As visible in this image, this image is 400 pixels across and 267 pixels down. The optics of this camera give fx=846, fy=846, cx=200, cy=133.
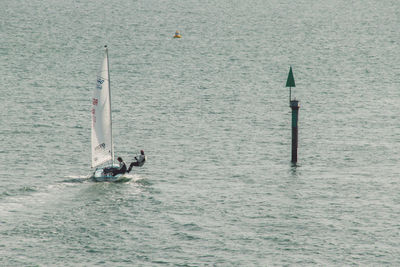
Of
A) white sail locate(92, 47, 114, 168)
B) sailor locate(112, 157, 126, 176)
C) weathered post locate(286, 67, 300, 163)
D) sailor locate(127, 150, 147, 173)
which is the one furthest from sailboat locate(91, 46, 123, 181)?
weathered post locate(286, 67, 300, 163)

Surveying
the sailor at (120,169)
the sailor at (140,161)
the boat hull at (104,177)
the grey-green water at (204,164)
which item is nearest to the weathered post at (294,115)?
the grey-green water at (204,164)

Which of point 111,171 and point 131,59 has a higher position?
point 131,59

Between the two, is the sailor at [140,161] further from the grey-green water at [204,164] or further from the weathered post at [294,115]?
the weathered post at [294,115]

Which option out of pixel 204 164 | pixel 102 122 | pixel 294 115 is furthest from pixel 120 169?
pixel 294 115

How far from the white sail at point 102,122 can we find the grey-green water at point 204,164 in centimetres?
291

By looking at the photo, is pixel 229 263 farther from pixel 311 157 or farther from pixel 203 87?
pixel 203 87

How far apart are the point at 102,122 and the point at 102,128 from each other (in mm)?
539

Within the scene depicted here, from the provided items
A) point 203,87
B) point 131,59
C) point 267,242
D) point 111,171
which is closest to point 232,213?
point 267,242

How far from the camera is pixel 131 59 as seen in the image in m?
146

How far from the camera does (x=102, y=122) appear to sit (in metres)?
75.6

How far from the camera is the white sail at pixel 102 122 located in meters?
73.8

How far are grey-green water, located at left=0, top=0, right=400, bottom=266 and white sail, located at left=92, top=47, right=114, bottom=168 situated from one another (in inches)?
115

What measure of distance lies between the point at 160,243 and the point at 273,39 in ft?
402

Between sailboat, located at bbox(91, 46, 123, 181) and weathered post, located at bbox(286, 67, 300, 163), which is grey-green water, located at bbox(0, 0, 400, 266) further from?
weathered post, located at bbox(286, 67, 300, 163)
